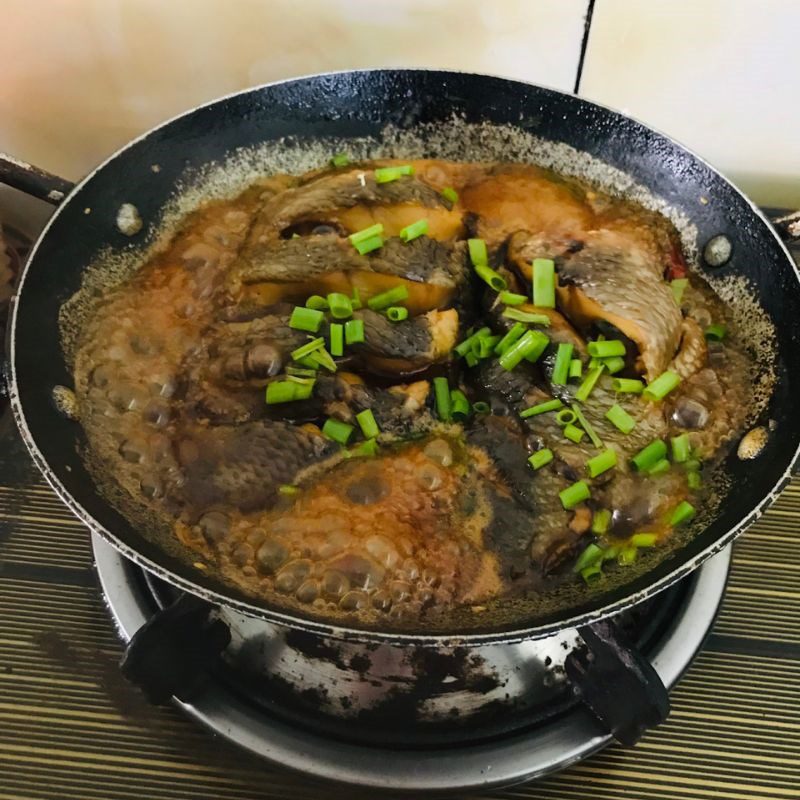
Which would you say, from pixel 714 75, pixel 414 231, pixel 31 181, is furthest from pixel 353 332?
pixel 714 75

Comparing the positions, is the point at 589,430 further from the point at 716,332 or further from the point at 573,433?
the point at 716,332

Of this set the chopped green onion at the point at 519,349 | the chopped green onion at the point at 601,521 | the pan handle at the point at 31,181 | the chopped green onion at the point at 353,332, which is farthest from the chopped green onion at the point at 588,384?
the pan handle at the point at 31,181

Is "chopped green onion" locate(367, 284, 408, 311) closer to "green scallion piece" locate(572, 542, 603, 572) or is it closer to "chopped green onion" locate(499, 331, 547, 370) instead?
"chopped green onion" locate(499, 331, 547, 370)

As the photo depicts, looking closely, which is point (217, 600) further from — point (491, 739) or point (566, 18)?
point (566, 18)

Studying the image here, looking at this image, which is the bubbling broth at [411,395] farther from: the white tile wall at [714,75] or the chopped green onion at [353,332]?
the white tile wall at [714,75]

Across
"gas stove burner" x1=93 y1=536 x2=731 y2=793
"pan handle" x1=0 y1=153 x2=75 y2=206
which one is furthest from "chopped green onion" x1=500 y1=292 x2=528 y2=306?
"pan handle" x1=0 y1=153 x2=75 y2=206

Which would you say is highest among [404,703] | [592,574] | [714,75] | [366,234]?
[714,75]

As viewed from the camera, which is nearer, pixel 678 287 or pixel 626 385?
pixel 626 385
